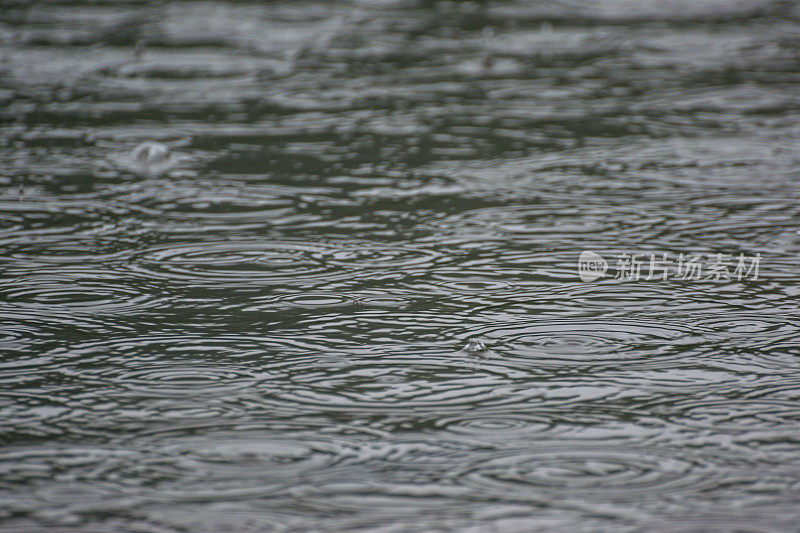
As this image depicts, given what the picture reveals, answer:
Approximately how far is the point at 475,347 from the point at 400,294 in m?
0.38

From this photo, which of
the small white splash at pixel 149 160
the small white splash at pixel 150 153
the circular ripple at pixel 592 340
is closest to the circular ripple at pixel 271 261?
the circular ripple at pixel 592 340

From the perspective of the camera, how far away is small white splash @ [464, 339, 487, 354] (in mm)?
2104

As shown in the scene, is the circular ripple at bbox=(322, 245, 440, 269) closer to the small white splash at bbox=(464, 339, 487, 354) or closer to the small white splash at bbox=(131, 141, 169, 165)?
the small white splash at bbox=(464, 339, 487, 354)

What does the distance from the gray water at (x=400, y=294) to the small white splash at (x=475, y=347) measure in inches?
0.5

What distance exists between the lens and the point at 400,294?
8.02 feet

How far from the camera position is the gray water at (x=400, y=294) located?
5.28 feet

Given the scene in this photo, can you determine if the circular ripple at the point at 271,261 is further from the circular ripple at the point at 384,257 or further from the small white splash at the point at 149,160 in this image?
the small white splash at the point at 149,160

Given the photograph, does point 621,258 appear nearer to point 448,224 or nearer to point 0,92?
point 448,224

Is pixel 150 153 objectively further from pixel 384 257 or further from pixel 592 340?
pixel 592 340

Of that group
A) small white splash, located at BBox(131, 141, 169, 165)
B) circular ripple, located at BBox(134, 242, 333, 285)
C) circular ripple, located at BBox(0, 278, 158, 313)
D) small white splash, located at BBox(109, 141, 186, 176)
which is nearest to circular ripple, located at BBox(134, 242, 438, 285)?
circular ripple, located at BBox(134, 242, 333, 285)

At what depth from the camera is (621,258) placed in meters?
2.67

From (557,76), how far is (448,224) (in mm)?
→ 2043

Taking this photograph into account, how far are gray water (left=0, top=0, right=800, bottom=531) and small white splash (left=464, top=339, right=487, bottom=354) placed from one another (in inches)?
0.5

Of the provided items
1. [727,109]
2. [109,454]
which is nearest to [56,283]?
[109,454]
